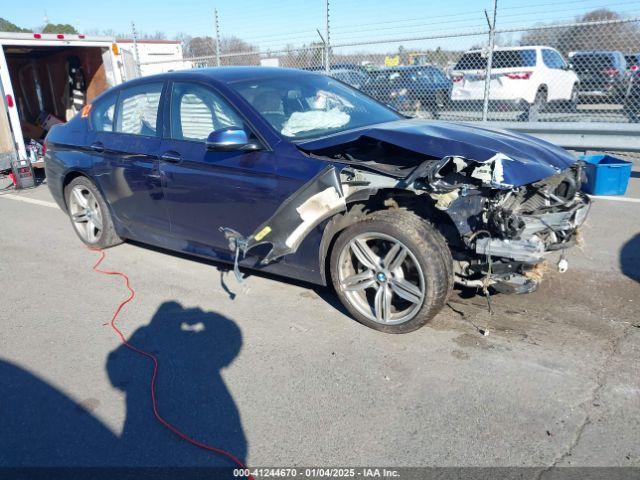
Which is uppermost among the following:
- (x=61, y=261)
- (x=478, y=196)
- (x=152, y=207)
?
(x=478, y=196)

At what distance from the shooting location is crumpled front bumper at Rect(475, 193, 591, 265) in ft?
10.6

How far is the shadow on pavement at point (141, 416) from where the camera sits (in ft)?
8.59

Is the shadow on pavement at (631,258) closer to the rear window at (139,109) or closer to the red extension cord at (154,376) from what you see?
the red extension cord at (154,376)

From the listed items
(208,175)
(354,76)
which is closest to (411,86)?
(354,76)

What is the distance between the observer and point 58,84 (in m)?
12.1

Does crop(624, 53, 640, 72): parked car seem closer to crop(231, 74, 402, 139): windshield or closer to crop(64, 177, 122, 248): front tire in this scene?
crop(231, 74, 402, 139): windshield

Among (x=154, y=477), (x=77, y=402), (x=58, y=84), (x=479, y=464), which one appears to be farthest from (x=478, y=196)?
(x=58, y=84)

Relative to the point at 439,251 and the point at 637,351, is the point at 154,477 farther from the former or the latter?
the point at 637,351

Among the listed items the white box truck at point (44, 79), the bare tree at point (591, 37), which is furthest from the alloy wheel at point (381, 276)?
the white box truck at point (44, 79)

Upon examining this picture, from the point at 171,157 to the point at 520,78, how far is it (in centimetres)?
1080

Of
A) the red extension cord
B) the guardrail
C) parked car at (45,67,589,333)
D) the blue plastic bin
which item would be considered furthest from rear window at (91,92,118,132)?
the guardrail

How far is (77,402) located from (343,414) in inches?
60.6

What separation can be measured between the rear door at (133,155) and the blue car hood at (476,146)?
1.56 metres

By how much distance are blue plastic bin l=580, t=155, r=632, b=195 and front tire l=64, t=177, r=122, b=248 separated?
16.0 feet
